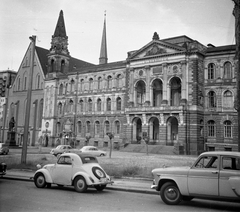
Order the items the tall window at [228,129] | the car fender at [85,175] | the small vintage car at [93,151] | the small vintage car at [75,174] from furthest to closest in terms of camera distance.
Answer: the tall window at [228,129] → the small vintage car at [93,151] → the small vintage car at [75,174] → the car fender at [85,175]

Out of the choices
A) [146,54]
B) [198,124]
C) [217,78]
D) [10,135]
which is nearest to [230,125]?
[198,124]

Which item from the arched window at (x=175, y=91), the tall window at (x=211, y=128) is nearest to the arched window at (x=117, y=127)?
the arched window at (x=175, y=91)

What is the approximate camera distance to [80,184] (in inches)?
474

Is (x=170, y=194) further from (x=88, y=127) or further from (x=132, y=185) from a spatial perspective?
(x=88, y=127)

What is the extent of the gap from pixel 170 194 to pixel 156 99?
129ft

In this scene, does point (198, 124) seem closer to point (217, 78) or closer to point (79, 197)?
point (217, 78)

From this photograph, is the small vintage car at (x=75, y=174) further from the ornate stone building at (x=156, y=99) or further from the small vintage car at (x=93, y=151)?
the ornate stone building at (x=156, y=99)

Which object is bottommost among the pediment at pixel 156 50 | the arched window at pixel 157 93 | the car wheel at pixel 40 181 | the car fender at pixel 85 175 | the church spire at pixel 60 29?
the car wheel at pixel 40 181

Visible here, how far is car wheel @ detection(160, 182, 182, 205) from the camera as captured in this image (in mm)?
10023

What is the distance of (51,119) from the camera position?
6016 centimetres

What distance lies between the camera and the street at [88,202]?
9148 millimetres

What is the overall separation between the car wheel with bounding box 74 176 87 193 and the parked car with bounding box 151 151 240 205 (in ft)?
10.1

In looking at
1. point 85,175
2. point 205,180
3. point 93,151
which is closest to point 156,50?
point 93,151

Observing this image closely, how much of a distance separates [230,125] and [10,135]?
3366 centimetres
